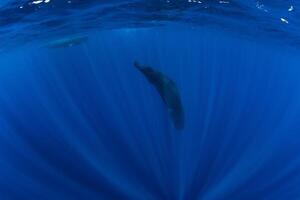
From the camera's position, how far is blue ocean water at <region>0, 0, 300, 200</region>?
10.2 metres

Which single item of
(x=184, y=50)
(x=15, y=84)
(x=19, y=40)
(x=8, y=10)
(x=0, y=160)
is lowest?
(x=184, y=50)

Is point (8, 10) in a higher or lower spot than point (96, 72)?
higher

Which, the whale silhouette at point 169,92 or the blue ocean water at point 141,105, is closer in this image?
the blue ocean water at point 141,105

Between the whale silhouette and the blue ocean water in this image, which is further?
the whale silhouette

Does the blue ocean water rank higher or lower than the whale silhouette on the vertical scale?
lower

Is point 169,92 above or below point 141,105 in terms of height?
above

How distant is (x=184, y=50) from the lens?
68.1ft

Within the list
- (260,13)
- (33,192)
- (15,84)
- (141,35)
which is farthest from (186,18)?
(15,84)

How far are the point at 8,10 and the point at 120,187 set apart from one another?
17.2 ft

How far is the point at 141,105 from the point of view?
16094 mm

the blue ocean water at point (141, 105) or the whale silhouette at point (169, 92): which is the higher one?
the whale silhouette at point (169, 92)

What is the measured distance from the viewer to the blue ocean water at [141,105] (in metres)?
10.2

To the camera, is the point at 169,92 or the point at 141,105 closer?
the point at 169,92

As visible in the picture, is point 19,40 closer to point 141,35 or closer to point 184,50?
point 141,35
